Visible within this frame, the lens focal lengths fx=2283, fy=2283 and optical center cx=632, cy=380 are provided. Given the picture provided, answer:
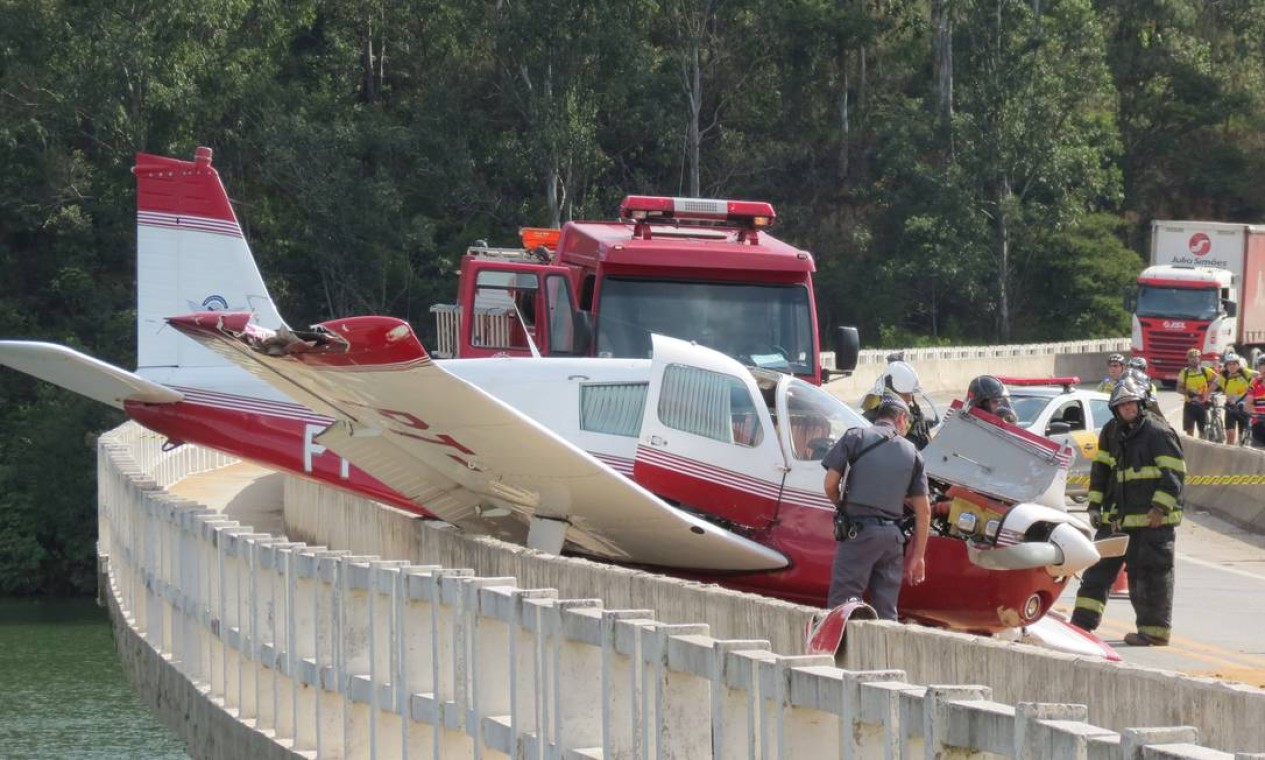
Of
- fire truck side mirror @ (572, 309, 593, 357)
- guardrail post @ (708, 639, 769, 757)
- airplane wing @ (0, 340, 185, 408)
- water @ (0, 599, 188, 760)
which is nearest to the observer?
guardrail post @ (708, 639, 769, 757)

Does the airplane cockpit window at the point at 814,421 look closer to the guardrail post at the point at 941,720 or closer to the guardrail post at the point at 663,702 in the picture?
the guardrail post at the point at 663,702

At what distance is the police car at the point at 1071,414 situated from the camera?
2630cm

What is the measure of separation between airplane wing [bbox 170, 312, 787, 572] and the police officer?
1.79 metres

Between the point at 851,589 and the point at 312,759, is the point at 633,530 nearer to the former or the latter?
the point at 851,589

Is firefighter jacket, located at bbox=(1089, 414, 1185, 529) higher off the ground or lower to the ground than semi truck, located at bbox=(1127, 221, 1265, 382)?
higher

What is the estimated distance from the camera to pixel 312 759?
11.7 m

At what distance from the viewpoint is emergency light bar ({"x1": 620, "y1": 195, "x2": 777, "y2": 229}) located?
2106 cm

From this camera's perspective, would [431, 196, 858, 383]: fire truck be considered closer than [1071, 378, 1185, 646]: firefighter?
No

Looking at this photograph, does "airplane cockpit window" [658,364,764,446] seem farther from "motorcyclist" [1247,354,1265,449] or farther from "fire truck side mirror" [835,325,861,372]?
"motorcyclist" [1247,354,1265,449]

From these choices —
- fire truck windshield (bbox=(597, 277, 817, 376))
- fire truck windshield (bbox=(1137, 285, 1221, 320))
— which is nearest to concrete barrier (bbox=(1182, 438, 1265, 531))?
fire truck windshield (bbox=(597, 277, 817, 376))

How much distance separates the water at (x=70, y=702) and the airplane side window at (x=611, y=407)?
542cm

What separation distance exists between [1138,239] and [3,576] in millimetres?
43080

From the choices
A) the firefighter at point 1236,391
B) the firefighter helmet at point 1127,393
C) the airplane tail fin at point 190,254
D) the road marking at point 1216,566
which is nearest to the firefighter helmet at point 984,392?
the firefighter helmet at point 1127,393

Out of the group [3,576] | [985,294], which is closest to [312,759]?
Answer: [3,576]
